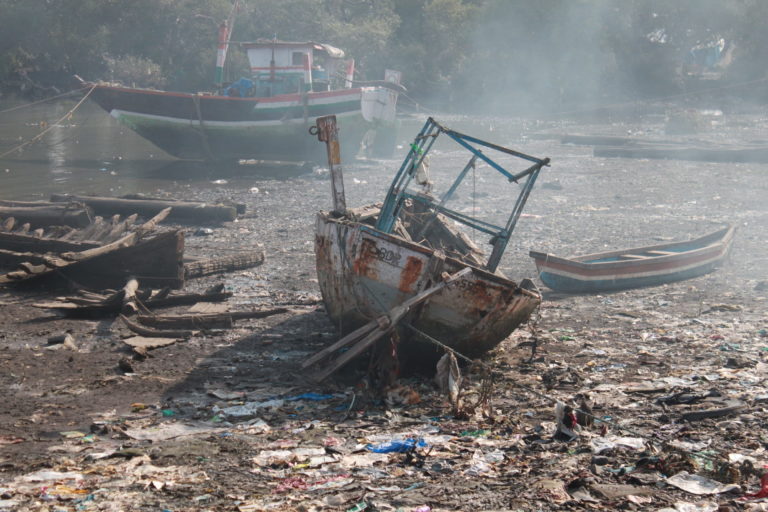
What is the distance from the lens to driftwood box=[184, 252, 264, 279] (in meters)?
9.23

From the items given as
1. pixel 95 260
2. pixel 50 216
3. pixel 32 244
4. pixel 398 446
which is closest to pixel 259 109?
pixel 50 216

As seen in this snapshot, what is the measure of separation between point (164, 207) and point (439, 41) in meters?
29.8

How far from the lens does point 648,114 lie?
33.9 meters

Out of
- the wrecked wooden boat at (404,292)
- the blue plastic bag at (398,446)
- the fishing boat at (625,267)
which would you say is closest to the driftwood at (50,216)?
the wrecked wooden boat at (404,292)

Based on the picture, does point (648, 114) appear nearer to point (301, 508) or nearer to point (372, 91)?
point (372, 91)

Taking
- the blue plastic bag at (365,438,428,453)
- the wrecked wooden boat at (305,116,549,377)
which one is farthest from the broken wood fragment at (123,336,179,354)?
the blue plastic bag at (365,438,428,453)

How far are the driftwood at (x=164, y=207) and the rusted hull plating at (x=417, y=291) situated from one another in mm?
6250

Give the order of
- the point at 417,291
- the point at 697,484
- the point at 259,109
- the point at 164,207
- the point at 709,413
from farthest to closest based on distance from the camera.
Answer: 1. the point at 259,109
2. the point at 164,207
3. the point at 417,291
4. the point at 709,413
5. the point at 697,484

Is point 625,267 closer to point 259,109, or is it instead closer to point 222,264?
point 222,264

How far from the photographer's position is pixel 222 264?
31.3ft

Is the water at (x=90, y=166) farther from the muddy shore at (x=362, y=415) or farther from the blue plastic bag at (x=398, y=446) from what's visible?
the blue plastic bag at (x=398, y=446)

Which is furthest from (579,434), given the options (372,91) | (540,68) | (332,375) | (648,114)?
(540,68)

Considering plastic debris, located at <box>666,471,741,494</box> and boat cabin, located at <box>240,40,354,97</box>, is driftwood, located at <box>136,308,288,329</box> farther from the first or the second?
boat cabin, located at <box>240,40,354,97</box>

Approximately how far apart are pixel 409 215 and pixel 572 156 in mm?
14607
